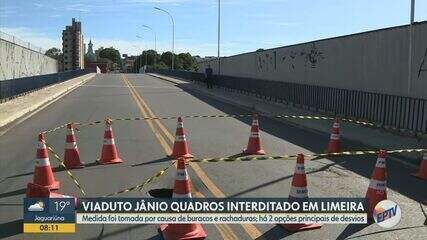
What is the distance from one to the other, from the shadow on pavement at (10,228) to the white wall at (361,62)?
12.2 m

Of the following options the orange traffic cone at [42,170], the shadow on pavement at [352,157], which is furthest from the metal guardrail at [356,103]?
A: the orange traffic cone at [42,170]

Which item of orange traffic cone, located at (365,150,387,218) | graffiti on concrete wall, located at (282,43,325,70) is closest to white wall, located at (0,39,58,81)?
graffiti on concrete wall, located at (282,43,325,70)

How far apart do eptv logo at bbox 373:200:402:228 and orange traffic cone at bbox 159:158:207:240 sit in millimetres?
2246

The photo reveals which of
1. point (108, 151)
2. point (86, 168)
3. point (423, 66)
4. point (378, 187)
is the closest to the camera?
point (378, 187)

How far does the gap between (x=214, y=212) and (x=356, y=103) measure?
42.5 feet

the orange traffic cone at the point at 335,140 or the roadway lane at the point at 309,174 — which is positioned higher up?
the orange traffic cone at the point at 335,140

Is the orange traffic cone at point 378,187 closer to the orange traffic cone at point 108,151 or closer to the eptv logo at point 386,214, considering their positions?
the eptv logo at point 386,214

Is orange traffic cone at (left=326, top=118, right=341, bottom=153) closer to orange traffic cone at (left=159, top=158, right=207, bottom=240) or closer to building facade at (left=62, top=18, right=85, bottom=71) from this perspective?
orange traffic cone at (left=159, top=158, right=207, bottom=240)

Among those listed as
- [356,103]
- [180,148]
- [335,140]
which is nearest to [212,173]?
[180,148]

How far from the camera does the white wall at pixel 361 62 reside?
16.0 meters

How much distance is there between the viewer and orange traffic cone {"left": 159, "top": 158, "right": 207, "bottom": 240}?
5879 millimetres

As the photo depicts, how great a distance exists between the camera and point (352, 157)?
1157cm

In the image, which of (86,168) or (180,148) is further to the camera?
(180,148)

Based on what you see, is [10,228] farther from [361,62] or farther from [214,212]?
[361,62]
